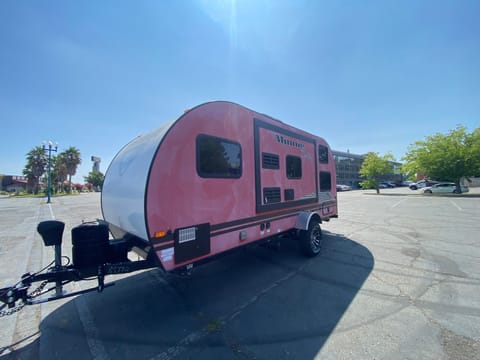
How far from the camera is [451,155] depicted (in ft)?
80.7

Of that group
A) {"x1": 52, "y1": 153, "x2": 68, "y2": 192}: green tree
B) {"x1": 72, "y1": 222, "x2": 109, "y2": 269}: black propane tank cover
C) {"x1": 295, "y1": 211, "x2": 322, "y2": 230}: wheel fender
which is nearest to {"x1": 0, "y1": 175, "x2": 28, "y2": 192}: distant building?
{"x1": 52, "y1": 153, "x2": 68, "y2": 192}: green tree

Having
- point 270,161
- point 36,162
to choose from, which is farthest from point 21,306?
point 36,162

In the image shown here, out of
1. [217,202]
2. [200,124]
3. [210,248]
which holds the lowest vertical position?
[210,248]

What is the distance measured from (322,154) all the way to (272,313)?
5.14 meters

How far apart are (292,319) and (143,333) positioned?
82.9 inches

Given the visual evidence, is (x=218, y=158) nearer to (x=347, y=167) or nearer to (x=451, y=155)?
(x=451, y=155)

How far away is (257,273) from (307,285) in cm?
109

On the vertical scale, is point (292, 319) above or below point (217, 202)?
below

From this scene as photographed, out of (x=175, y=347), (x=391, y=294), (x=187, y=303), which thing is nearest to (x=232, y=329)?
(x=175, y=347)

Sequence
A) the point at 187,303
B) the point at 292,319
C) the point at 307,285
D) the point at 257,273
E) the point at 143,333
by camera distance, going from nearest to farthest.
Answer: the point at 143,333 < the point at 292,319 < the point at 187,303 < the point at 307,285 < the point at 257,273

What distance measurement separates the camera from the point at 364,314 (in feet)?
9.87

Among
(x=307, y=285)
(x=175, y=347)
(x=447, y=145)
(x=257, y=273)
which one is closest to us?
(x=175, y=347)

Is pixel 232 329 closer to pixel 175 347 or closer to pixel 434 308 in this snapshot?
pixel 175 347

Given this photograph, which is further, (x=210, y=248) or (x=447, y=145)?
(x=447, y=145)
